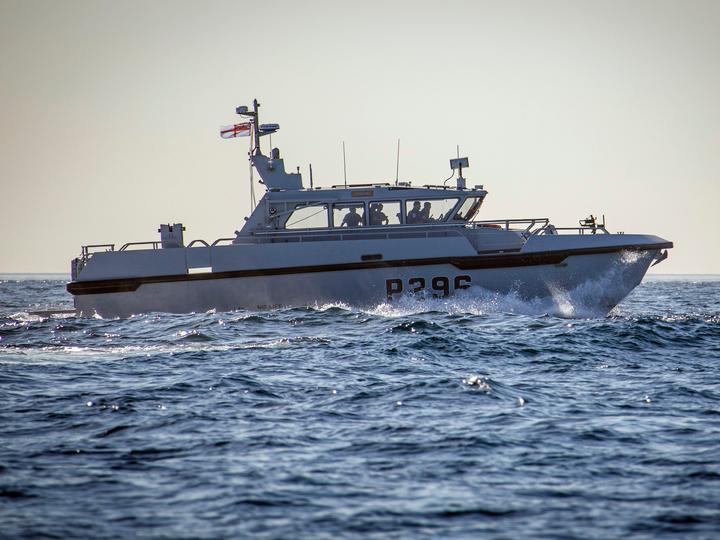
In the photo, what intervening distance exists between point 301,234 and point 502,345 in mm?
6052

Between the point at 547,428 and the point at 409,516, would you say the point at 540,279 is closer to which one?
the point at 547,428

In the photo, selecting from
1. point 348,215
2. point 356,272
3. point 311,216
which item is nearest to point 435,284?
point 356,272

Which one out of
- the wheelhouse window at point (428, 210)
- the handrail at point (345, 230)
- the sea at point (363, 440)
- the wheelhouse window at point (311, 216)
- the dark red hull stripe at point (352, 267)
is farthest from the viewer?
the wheelhouse window at point (428, 210)

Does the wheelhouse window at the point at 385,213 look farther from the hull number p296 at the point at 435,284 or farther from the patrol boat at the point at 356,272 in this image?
the hull number p296 at the point at 435,284

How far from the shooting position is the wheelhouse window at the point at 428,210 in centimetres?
1371

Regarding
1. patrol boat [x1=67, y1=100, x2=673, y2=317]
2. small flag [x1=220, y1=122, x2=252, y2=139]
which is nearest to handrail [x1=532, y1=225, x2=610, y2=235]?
patrol boat [x1=67, y1=100, x2=673, y2=317]

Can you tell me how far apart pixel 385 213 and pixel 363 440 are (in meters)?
9.44

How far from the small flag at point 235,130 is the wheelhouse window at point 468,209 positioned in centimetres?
535

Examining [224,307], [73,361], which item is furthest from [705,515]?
[224,307]

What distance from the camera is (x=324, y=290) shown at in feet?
41.9

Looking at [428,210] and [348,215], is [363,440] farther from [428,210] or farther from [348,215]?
[428,210]

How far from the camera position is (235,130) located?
577 inches

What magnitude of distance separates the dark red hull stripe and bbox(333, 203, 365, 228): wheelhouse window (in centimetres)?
130

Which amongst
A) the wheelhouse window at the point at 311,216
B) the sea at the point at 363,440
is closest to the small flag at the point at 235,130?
the wheelhouse window at the point at 311,216
